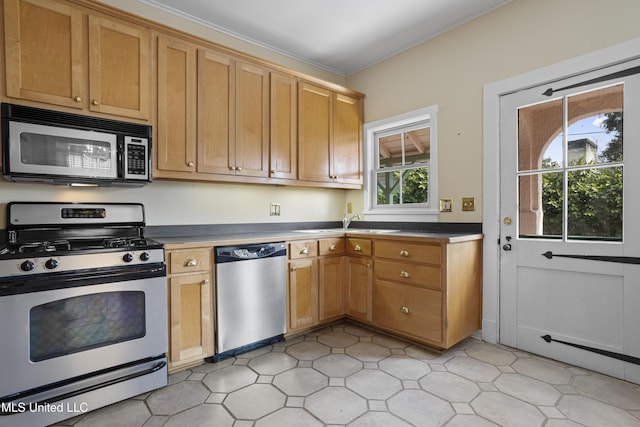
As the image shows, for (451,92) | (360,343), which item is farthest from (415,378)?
(451,92)

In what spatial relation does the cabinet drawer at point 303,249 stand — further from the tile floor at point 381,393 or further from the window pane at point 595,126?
the window pane at point 595,126

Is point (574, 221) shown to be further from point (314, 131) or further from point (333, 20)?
point (333, 20)

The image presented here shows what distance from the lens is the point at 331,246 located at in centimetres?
290

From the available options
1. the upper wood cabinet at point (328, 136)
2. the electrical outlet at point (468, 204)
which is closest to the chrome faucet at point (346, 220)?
the upper wood cabinet at point (328, 136)

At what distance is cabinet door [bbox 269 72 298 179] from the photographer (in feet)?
9.34

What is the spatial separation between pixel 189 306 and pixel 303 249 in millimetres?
974

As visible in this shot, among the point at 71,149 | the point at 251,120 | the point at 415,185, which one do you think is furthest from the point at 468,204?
the point at 71,149

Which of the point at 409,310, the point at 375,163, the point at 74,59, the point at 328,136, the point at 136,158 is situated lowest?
the point at 409,310

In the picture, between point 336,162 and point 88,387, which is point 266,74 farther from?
point 88,387

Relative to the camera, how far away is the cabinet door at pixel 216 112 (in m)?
2.45

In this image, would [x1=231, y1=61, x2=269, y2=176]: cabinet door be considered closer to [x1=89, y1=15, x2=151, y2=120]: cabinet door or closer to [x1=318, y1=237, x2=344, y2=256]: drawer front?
[x1=89, y1=15, x2=151, y2=120]: cabinet door

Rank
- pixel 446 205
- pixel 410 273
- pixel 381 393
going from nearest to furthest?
pixel 381 393, pixel 410 273, pixel 446 205

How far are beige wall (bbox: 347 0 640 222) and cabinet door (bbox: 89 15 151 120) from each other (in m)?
2.22

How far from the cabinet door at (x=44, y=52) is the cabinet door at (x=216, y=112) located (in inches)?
29.1
